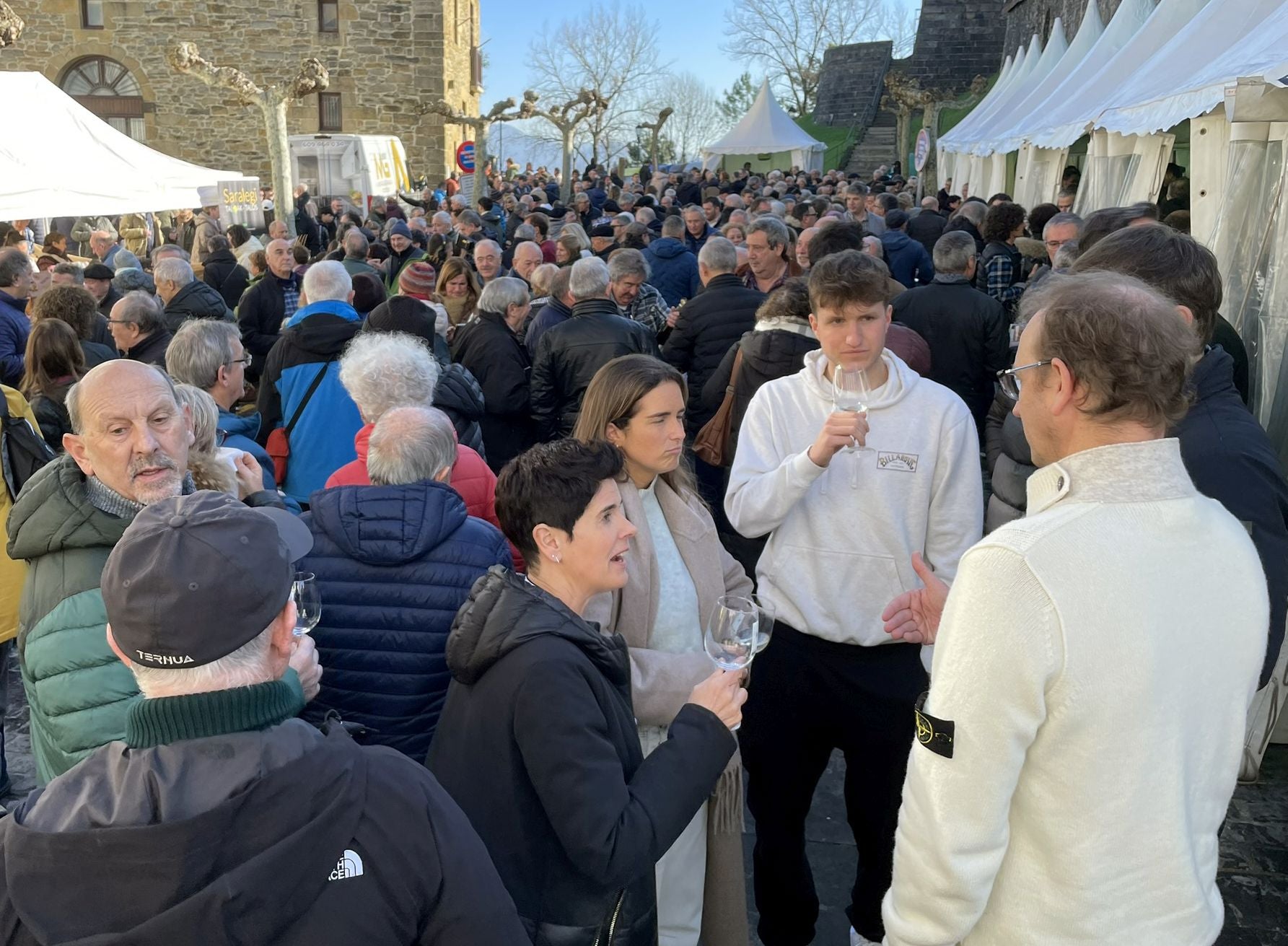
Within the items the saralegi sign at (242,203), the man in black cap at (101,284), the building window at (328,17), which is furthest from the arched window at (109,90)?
the man in black cap at (101,284)

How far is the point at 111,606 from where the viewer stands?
1.38m

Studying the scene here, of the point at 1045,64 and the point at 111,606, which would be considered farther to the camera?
the point at 1045,64

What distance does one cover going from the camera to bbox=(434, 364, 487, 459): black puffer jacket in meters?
4.75

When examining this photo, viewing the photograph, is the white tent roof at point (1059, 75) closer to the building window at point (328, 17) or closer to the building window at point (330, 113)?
the building window at point (330, 113)

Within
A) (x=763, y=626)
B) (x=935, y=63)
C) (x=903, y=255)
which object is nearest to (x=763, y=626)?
(x=763, y=626)

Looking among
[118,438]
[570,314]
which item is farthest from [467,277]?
[118,438]

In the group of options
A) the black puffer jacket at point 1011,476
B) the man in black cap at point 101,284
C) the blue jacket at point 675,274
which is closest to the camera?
the black puffer jacket at point 1011,476

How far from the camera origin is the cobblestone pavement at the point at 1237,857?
322cm

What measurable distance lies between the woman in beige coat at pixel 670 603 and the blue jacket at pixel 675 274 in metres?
5.99

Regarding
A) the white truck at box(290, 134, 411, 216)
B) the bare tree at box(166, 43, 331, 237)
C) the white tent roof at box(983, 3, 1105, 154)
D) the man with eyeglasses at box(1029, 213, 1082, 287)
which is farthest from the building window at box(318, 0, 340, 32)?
the man with eyeglasses at box(1029, 213, 1082, 287)

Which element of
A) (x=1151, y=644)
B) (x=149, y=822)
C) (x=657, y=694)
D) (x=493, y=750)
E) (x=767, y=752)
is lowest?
(x=767, y=752)

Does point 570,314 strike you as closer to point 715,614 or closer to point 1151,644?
point 715,614

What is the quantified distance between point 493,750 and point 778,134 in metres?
27.9

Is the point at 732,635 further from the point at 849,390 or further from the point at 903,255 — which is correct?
the point at 903,255
